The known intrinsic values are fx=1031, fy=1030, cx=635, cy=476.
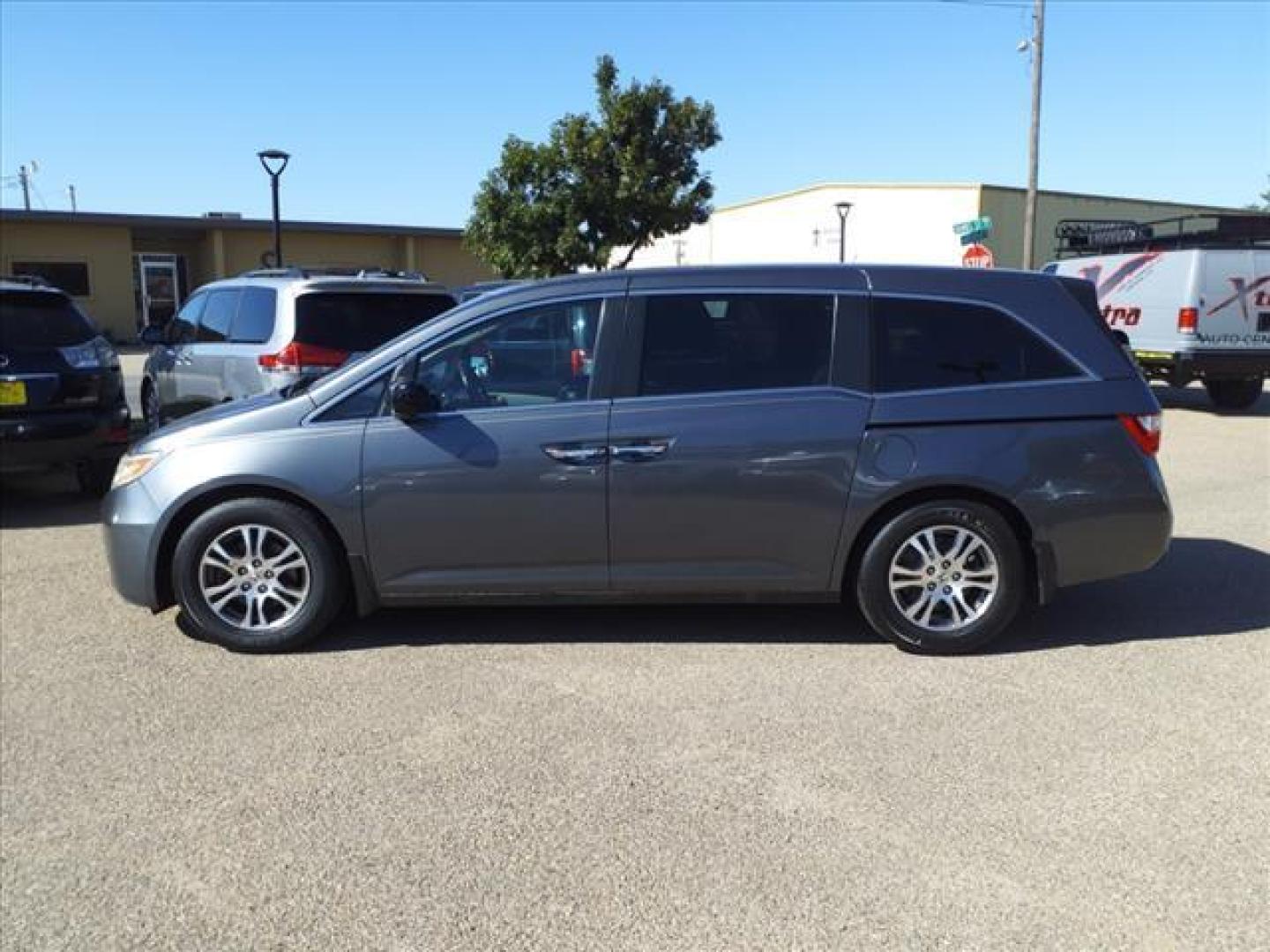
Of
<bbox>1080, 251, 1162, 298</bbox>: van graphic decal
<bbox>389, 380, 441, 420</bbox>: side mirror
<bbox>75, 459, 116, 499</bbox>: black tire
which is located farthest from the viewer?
<bbox>1080, 251, 1162, 298</bbox>: van graphic decal

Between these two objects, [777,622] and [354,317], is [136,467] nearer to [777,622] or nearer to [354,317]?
[777,622]

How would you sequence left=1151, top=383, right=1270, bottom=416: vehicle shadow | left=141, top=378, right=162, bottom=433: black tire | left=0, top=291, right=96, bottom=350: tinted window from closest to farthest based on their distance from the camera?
left=0, top=291, right=96, bottom=350: tinted window < left=141, top=378, right=162, bottom=433: black tire < left=1151, top=383, right=1270, bottom=416: vehicle shadow

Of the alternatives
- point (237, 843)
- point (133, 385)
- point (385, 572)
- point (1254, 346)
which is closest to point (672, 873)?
point (237, 843)

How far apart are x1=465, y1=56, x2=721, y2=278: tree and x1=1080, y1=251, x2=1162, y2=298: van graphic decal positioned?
522 inches

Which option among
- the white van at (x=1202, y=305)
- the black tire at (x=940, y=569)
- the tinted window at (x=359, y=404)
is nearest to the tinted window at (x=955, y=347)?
the black tire at (x=940, y=569)

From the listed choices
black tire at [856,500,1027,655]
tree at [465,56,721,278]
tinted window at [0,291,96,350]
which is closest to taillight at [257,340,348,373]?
tinted window at [0,291,96,350]

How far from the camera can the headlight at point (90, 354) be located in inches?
306

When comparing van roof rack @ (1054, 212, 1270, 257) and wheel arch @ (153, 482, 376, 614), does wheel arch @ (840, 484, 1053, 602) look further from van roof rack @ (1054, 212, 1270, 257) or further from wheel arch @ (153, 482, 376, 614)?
van roof rack @ (1054, 212, 1270, 257)

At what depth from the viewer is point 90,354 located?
7949 mm

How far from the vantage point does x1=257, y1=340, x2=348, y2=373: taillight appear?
7832 mm

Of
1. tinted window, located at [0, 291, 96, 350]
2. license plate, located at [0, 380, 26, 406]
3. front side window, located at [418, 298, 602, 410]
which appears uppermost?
tinted window, located at [0, 291, 96, 350]

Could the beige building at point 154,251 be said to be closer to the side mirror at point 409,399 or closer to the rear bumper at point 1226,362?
the rear bumper at point 1226,362

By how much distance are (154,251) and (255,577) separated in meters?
31.5

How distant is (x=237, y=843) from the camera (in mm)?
3150
